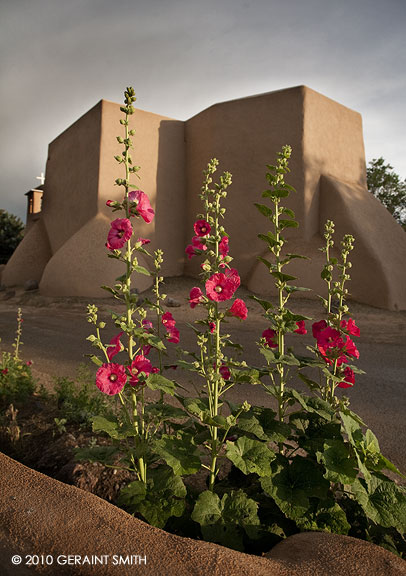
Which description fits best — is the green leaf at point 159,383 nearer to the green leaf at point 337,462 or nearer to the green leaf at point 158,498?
the green leaf at point 158,498

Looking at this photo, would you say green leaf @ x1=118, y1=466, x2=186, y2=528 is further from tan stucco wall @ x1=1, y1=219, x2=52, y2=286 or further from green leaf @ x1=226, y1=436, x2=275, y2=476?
tan stucco wall @ x1=1, y1=219, x2=52, y2=286

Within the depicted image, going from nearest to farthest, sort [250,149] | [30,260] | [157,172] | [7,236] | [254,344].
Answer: [254,344] < [250,149] < [157,172] < [30,260] < [7,236]

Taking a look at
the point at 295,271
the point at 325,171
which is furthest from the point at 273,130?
the point at 295,271

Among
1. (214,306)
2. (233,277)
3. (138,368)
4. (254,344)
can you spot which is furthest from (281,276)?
(254,344)

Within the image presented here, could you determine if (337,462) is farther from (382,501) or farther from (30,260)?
(30,260)

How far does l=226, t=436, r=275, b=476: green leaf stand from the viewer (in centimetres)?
138

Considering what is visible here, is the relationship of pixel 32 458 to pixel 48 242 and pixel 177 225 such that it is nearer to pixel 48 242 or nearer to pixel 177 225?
pixel 177 225

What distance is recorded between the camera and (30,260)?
50.6 ft

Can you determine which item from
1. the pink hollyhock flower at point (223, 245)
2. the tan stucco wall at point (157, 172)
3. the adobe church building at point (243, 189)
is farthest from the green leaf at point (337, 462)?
the tan stucco wall at point (157, 172)

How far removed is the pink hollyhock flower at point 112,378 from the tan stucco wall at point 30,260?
579 inches

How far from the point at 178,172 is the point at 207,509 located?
1335cm

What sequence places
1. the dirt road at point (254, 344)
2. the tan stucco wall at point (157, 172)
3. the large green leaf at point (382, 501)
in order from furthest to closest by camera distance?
the tan stucco wall at point (157, 172), the dirt road at point (254, 344), the large green leaf at point (382, 501)

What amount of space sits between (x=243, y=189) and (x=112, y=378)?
1135 cm

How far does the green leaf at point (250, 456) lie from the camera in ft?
4.53
